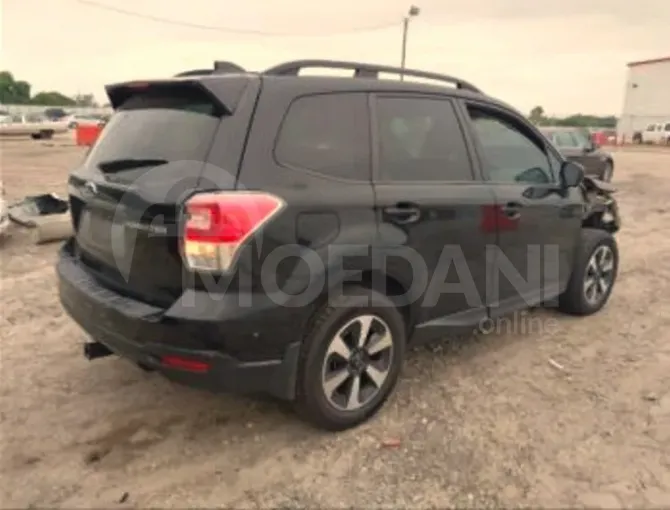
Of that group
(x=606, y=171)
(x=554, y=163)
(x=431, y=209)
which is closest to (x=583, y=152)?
(x=606, y=171)

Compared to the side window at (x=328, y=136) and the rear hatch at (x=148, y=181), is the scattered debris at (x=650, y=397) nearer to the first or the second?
the side window at (x=328, y=136)

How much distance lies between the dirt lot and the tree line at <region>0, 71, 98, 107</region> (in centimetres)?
7480

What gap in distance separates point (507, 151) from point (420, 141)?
35.6 inches

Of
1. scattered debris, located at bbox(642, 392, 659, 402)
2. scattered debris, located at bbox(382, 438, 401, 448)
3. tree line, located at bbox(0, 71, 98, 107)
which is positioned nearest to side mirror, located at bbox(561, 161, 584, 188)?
scattered debris, located at bbox(642, 392, 659, 402)

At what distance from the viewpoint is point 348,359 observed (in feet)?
10.1

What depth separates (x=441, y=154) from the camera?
348 centimetres

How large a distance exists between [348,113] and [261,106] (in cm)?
52

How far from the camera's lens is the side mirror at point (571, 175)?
433cm

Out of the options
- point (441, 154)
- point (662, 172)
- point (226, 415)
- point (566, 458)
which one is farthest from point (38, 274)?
point (662, 172)

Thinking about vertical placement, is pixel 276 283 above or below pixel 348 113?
below

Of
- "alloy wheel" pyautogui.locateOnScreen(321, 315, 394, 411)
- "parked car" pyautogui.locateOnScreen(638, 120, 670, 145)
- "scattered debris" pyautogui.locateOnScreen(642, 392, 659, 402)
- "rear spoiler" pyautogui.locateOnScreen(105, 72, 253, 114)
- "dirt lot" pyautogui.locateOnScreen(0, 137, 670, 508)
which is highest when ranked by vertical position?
"parked car" pyautogui.locateOnScreen(638, 120, 670, 145)

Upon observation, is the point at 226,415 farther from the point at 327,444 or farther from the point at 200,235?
the point at 200,235

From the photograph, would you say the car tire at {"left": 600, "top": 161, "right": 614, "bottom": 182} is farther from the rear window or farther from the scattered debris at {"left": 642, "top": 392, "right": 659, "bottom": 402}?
the rear window

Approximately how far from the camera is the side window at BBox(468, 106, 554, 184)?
3758 mm
